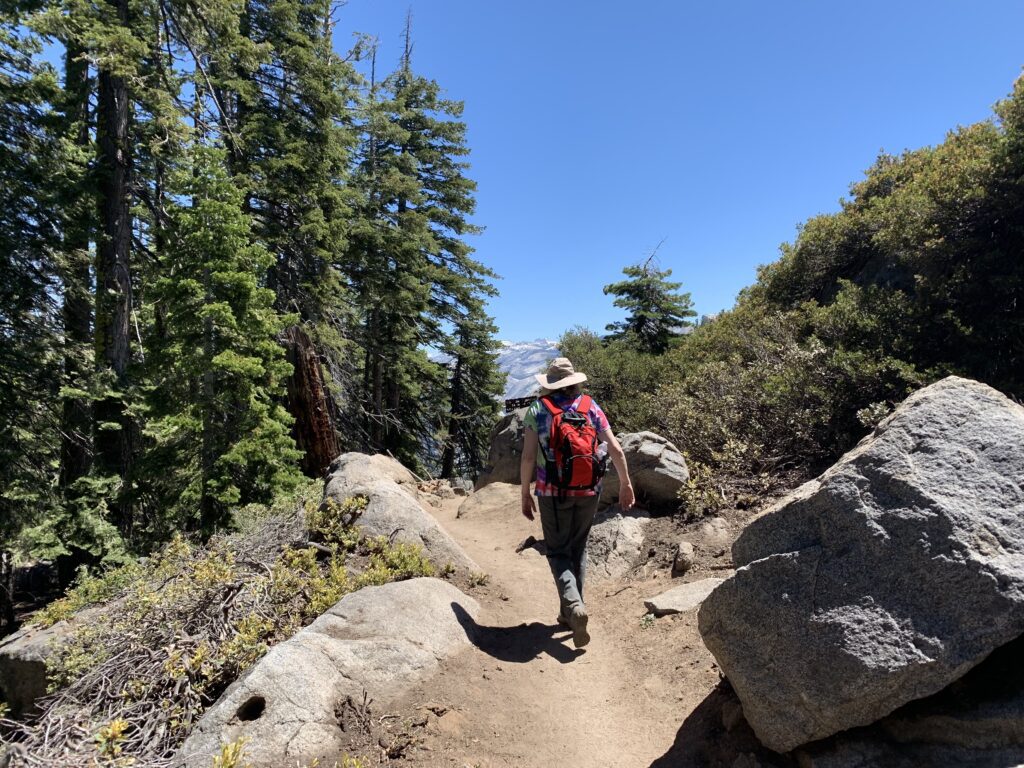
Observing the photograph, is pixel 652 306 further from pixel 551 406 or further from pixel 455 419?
pixel 551 406

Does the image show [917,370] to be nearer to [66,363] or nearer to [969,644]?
[969,644]

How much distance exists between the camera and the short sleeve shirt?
15.0 ft

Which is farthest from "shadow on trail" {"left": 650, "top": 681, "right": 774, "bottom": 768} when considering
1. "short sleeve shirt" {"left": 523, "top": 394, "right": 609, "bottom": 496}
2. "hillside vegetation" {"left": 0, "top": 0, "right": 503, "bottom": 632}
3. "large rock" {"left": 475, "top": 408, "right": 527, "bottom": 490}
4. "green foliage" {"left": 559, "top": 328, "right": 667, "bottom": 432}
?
"large rock" {"left": 475, "top": 408, "right": 527, "bottom": 490}

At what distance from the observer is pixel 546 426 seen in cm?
457

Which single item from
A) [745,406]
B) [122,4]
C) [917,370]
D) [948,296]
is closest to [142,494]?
[122,4]

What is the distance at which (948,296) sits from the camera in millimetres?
6789

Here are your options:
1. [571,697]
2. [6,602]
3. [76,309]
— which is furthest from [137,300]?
[571,697]

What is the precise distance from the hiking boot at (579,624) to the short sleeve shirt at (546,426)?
3.22 ft

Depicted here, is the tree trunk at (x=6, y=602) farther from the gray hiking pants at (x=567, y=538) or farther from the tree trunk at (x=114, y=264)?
the gray hiking pants at (x=567, y=538)

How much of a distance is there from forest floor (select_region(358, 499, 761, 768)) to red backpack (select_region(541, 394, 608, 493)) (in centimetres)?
146

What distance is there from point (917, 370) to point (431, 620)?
6.64 metres

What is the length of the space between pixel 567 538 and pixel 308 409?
8405mm

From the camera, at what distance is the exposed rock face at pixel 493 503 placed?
35.6 feet

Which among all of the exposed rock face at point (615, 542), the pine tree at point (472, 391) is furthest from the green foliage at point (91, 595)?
the pine tree at point (472, 391)
